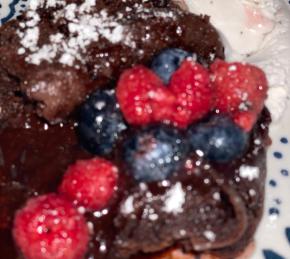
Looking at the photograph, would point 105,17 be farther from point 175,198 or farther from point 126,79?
point 175,198

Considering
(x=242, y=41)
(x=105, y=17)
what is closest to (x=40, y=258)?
(x=105, y=17)

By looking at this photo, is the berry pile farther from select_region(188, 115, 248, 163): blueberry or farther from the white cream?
the white cream

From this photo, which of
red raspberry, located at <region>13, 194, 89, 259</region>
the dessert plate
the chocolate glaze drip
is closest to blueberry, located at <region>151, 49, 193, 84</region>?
the chocolate glaze drip

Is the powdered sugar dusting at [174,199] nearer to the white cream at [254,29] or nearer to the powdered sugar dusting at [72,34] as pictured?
the powdered sugar dusting at [72,34]

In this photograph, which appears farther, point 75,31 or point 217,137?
point 75,31

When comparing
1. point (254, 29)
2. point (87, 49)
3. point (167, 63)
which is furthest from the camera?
point (254, 29)

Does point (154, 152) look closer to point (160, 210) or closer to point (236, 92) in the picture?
point (160, 210)

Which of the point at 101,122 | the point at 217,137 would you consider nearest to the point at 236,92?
the point at 217,137
